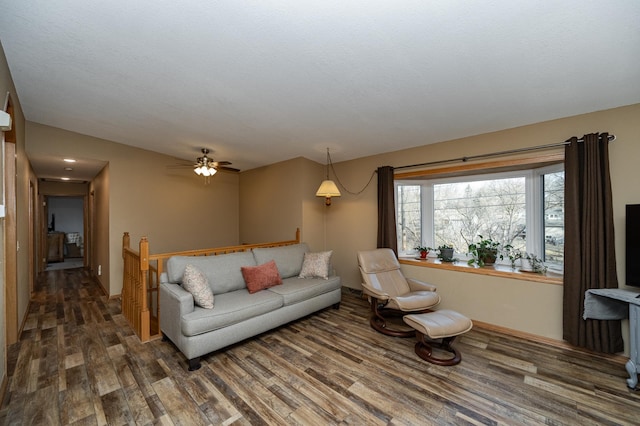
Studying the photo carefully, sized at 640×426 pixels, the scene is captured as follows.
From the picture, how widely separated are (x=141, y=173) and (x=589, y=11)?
5634mm

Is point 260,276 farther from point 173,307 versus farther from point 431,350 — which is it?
point 431,350

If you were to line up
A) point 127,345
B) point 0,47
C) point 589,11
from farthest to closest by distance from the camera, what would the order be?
1. point 127,345
2. point 0,47
3. point 589,11

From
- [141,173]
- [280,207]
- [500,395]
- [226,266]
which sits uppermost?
[141,173]

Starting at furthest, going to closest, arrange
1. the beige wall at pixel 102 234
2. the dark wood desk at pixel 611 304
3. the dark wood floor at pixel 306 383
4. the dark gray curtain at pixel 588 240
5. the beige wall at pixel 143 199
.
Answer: the beige wall at pixel 102 234 < the beige wall at pixel 143 199 < the dark gray curtain at pixel 588 240 < the dark wood desk at pixel 611 304 < the dark wood floor at pixel 306 383

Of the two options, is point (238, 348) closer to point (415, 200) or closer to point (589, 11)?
point (415, 200)

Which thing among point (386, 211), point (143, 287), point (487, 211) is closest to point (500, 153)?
point (487, 211)

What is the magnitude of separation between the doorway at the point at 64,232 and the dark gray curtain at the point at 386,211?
8.36 metres

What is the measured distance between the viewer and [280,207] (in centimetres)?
493

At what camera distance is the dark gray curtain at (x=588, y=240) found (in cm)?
245

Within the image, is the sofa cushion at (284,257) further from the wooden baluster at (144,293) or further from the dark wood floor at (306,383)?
the wooden baluster at (144,293)

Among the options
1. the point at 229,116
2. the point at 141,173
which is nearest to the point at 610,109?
the point at 229,116

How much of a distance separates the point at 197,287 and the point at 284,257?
1.43 meters

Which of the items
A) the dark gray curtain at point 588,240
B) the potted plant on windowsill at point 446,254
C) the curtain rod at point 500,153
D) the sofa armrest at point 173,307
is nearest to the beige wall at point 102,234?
the sofa armrest at point 173,307

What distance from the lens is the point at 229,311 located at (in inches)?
98.3
